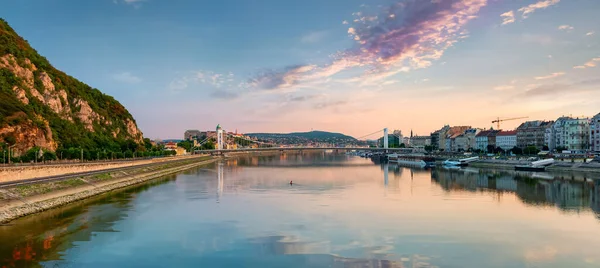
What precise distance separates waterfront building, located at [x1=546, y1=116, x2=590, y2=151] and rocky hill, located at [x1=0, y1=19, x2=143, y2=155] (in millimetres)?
77100

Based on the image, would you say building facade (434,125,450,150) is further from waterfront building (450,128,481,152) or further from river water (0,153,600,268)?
river water (0,153,600,268)

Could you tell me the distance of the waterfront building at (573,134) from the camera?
2822 inches

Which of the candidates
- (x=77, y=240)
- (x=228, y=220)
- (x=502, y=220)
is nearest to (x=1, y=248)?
(x=77, y=240)

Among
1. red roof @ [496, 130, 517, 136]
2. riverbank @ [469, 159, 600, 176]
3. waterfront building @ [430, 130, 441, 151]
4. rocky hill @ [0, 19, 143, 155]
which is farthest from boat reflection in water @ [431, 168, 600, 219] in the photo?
waterfront building @ [430, 130, 441, 151]

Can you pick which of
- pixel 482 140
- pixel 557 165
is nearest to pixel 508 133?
pixel 482 140

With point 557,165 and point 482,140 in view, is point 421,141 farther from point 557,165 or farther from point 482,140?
point 557,165

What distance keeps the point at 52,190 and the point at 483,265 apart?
2424 cm

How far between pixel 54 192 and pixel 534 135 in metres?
88.2

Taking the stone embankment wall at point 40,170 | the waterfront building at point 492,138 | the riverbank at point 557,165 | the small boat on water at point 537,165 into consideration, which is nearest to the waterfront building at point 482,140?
the waterfront building at point 492,138

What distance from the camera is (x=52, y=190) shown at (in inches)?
995

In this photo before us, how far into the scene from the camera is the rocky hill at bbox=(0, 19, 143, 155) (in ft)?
135

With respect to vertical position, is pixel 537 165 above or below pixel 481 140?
below

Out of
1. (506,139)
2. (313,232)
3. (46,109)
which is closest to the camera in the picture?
A: (313,232)

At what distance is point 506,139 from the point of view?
306 feet
